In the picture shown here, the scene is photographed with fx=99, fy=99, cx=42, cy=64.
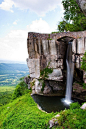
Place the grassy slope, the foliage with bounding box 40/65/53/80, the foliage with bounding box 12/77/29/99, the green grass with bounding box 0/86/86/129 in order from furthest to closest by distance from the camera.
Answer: the foliage with bounding box 12/77/29/99
the foliage with bounding box 40/65/53/80
the grassy slope
the green grass with bounding box 0/86/86/129

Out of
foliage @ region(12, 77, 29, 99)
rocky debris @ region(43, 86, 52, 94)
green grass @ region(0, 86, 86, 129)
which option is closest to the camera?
green grass @ region(0, 86, 86, 129)

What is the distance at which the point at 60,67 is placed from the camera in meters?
18.0

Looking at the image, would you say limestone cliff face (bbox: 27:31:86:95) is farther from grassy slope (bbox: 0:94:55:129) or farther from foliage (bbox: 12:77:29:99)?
grassy slope (bbox: 0:94:55:129)

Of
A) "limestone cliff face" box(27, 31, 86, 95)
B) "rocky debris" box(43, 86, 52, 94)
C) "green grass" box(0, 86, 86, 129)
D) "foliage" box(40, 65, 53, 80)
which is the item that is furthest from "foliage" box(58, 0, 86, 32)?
"green grass" box(0, 86, 86, 129)

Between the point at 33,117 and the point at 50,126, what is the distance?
2.50m

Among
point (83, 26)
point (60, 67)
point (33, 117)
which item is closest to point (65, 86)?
point (60, 67)

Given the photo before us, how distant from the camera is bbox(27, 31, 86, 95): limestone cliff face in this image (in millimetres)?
17656

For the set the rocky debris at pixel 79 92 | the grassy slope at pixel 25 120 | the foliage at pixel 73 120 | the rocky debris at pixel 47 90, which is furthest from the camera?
the rocky debris at pixel 47 90

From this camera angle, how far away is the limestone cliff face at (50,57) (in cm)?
1766

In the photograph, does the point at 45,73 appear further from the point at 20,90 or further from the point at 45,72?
the point at 20,90

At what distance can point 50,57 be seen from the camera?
18.2 m

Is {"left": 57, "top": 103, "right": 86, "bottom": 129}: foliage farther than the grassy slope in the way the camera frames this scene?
No

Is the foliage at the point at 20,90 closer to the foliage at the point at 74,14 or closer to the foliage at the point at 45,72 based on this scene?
the foliage at the point at 45,72

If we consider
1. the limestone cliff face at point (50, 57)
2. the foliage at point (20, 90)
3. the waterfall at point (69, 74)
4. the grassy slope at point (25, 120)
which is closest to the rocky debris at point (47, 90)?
the limestone cliff face at point (50, 57)
